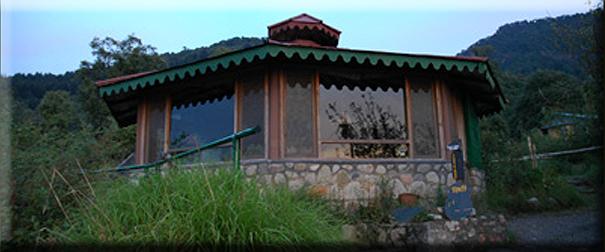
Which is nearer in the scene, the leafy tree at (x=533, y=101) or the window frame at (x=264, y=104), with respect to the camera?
the window frame at (x=264, y=104)

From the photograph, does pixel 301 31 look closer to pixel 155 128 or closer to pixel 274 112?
pixel 274 112

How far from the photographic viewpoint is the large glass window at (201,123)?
293 inches

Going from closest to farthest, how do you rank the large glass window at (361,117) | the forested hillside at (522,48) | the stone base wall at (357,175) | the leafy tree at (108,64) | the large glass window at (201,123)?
the stone base wall at (357,175) < the large glass window at (361,117) < the large glass window at (201,123) < the leafy tree at (108,64) < the forested hillside at (522,48)

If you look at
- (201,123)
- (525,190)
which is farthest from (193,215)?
(525,190)

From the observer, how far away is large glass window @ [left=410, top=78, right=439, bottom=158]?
729cm

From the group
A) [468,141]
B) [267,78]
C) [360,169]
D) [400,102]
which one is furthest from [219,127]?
[468,141]

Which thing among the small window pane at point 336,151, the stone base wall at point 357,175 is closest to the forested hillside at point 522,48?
the stone base wall at point 357,175

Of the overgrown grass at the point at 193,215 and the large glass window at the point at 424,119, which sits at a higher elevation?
the large glass window at the point at 424,119

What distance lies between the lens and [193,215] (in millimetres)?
2795

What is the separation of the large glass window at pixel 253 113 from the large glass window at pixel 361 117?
928mm

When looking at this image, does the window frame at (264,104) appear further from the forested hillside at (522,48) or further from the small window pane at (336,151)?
the forested hillside at (522,48)

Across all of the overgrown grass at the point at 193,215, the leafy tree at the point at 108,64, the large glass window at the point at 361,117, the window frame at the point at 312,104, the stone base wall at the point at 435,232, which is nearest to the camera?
the overgrown grass at the point at 193,215

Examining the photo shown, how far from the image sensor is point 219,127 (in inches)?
294

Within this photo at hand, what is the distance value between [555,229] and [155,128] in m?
6.67
